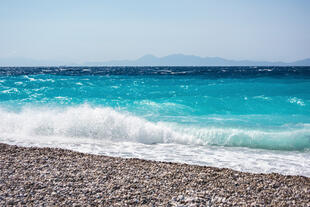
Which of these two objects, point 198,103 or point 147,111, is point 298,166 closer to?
point 147,111

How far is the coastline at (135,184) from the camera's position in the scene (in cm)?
432

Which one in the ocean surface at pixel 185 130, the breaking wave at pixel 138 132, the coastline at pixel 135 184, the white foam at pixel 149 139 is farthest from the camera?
the breaking wave at pixel 138 132

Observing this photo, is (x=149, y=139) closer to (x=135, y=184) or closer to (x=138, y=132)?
(x=138, y=132)

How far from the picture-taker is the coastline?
14.2ft

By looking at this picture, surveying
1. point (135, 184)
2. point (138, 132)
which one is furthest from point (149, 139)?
point (135, 184)

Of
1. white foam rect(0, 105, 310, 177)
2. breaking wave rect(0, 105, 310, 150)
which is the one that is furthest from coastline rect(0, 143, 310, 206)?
breaking wave rect(0, 105, 310, 150)

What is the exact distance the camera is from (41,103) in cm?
1595

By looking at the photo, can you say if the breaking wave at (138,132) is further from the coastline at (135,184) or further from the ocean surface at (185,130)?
the coastline at (135,184)

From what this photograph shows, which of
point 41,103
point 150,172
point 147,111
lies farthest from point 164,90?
point 150,172

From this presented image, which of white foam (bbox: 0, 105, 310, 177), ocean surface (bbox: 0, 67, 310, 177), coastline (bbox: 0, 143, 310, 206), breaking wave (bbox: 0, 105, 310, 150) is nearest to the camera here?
coastline (bbox: 0, 143, 310, 206)

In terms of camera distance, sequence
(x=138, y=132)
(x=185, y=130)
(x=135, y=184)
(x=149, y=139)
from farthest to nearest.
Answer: (x=185, y=130)
(x=138, y=132)
(x=149, y=139)
(x=135, y=184)

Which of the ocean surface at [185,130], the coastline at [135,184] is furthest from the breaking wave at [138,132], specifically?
the coastline at [135,184]

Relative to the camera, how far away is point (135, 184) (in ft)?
16.0

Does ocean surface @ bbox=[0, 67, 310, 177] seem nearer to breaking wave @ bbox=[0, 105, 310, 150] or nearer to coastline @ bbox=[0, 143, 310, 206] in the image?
breaking wave @ bbox=[0, 105, 310, 150]
